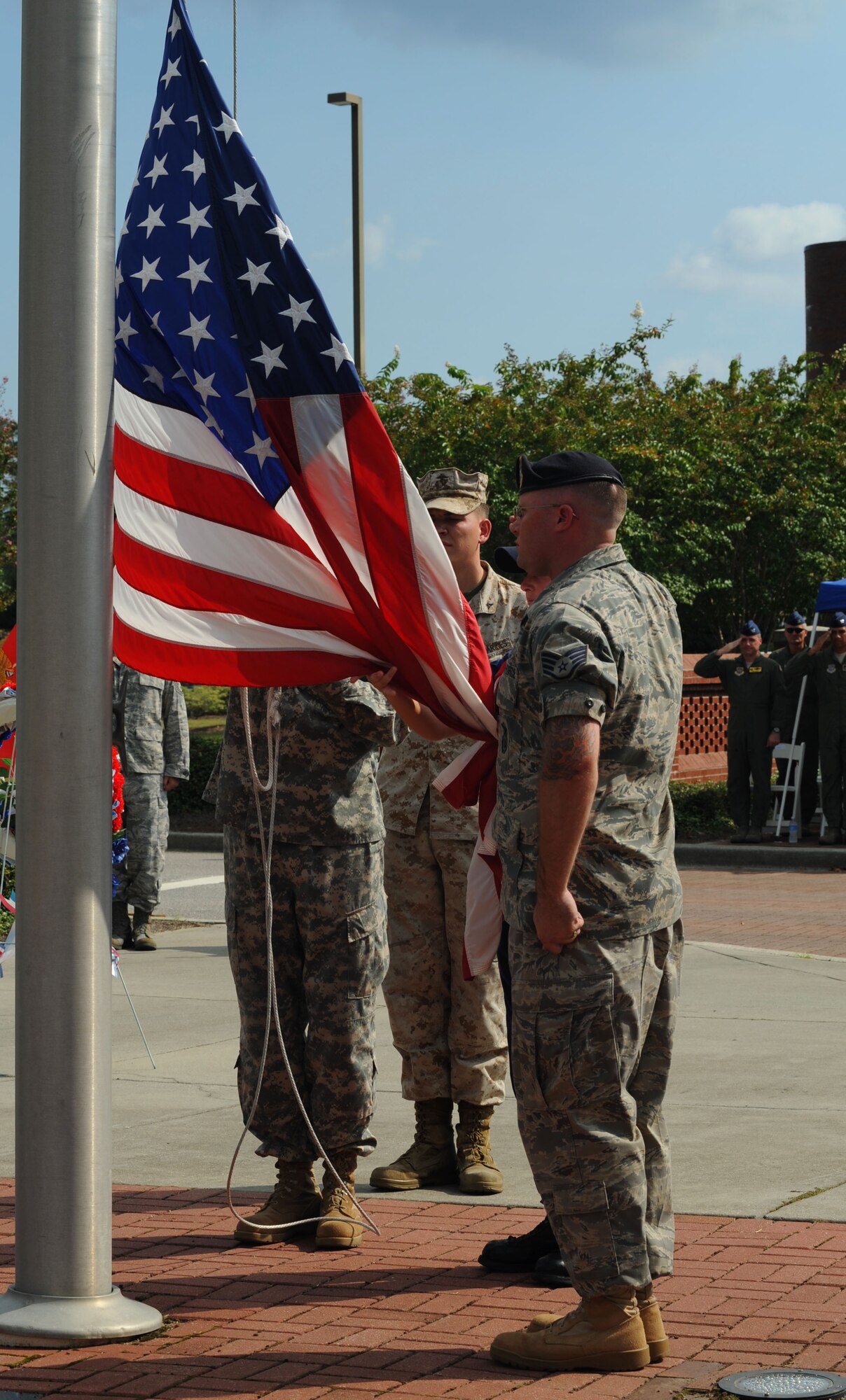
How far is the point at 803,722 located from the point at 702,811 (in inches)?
69.3

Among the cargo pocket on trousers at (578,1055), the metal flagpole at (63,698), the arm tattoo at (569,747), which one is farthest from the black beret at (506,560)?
the cargo pocket on trousers at (578,1055)

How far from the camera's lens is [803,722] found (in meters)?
19.2

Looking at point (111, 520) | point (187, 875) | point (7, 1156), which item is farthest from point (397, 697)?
point (187, 875)

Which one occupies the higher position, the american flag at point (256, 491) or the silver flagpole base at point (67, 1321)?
the american flag at point (256, 491)

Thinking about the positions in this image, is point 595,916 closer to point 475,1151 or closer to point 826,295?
point 475,1151

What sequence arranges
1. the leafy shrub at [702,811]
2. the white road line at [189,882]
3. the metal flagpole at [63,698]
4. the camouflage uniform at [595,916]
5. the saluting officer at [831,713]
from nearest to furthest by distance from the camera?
the camouflage uniform at [595,916]
the metal flagpole at [63,698]
the white road line at [189,882]
the saluting officer at [831,713]
the leafy shrub at [702,811]

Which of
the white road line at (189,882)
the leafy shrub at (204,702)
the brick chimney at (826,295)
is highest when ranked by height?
the brick chimney at (826,295)

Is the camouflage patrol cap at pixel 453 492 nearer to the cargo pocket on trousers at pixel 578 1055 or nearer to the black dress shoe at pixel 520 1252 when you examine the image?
the cargo pocket on trousers at pixel 578 1055

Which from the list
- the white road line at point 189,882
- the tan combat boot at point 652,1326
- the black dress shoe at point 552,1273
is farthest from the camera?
the white road line at point 189,882

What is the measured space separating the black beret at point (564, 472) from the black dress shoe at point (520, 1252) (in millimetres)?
2034

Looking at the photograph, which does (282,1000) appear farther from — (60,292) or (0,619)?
(0,619)

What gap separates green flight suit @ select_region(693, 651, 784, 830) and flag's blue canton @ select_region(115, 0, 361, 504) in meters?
14.7

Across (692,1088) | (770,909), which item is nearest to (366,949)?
(692,1088)

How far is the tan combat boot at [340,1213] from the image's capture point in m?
5.09
